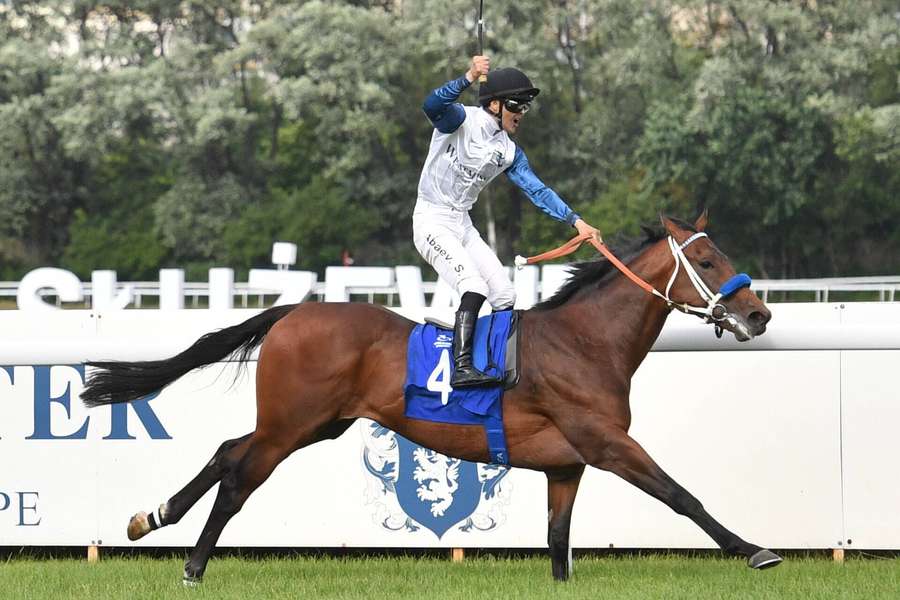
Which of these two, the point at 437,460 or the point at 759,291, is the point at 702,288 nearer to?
the point at 437,460

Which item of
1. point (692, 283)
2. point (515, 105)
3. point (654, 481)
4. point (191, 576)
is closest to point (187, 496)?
point (191, 576)

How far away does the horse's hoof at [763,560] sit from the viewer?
5277 millimetres

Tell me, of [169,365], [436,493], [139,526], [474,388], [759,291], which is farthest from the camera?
[759,291]

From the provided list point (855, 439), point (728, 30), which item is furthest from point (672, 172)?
point (855, 439)

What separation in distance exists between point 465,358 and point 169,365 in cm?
144

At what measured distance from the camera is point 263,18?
1555 inches

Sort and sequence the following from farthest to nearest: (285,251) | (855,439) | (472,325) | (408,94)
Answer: (408,94)
(285,251)
(855,439)
(472,325)

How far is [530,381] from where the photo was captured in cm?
575

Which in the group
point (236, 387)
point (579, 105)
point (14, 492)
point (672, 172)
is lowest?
point (14, 492)

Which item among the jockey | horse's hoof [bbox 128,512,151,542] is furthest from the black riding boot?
horse's hoof [bbox 128,512,151,542]

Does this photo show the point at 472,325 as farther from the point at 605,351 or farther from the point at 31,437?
the point at 31,437

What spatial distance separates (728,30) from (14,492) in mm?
30548

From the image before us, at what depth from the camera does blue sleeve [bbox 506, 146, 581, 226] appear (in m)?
5.87

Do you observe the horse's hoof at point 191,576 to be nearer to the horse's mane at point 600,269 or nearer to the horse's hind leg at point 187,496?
the horse's hind leg at point 187,496
